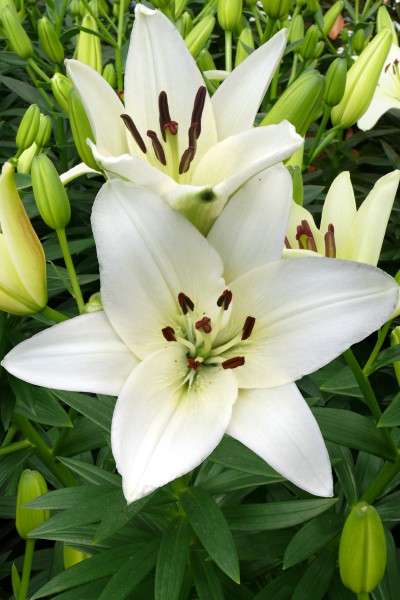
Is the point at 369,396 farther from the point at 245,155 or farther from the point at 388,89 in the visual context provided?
the point at 388,89

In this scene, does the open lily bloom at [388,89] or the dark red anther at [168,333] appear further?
the open lily bloom at [388,89]

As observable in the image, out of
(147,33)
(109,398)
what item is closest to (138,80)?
(147,33)

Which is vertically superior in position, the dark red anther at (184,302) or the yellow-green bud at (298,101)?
the yellow-green bud at (298,101)

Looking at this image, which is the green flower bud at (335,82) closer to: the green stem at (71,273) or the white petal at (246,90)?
the white petal at (246,90)

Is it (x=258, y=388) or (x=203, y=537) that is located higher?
(x=258, y=388)

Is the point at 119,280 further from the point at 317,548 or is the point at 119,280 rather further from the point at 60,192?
the point at 317,548

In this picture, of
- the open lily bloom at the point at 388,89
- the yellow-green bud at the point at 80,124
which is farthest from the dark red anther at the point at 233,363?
the open lily bloom at the point at 388,89
